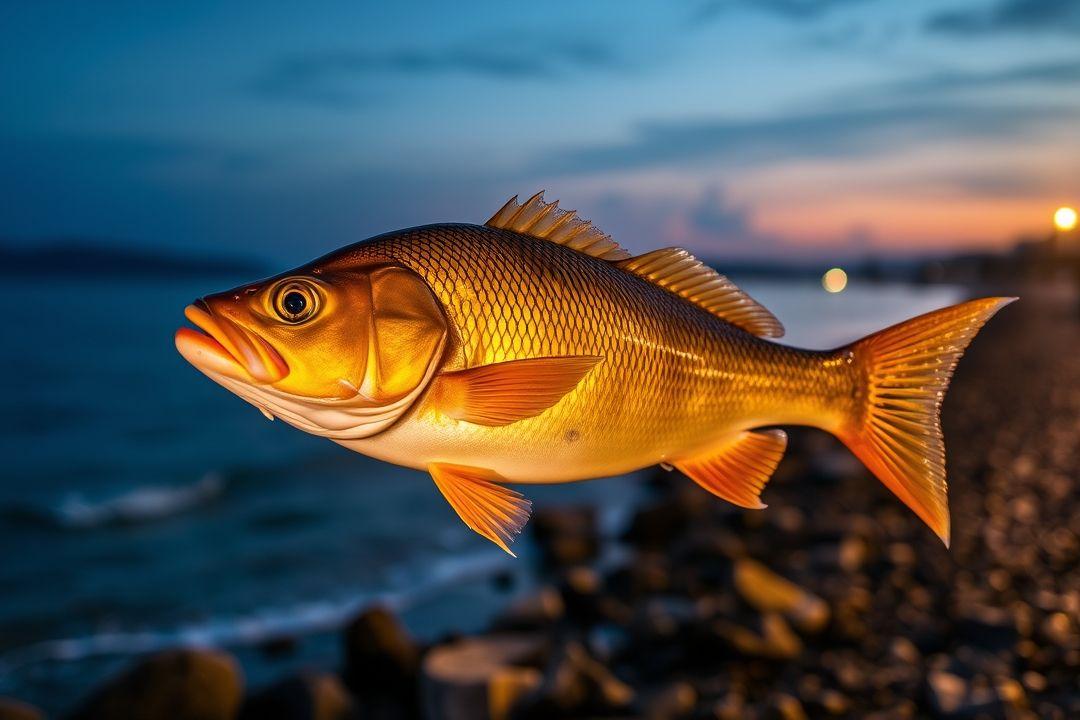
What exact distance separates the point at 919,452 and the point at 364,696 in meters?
10.3

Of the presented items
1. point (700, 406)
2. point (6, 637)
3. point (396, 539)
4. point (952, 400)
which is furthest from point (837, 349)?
point (952, 400)

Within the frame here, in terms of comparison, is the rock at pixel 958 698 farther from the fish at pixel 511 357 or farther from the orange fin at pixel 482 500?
the orange fin at pixel 482 500

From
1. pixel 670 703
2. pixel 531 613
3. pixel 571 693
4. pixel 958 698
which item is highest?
pixel 958 698

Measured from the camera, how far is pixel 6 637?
1539 centimetres

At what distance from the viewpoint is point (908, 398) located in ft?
5.32

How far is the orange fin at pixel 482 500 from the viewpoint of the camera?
4.05ft

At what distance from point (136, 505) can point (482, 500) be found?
28.5 m

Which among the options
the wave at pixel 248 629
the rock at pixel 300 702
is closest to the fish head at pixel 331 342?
the rock at pixel 300 702

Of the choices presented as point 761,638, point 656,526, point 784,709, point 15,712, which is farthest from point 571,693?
point 656,526

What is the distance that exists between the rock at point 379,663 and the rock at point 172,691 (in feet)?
6.19

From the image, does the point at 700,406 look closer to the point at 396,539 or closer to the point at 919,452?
the point at 919,452

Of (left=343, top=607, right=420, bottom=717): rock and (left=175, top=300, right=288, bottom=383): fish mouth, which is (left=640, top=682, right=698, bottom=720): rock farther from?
(left=175, top=300, right=288, bottom=383): fish mouth

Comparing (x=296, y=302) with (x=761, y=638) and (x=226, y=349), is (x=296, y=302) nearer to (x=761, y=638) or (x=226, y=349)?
(x=226, y=349)

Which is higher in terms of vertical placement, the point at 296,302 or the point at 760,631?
the point at 296,302
